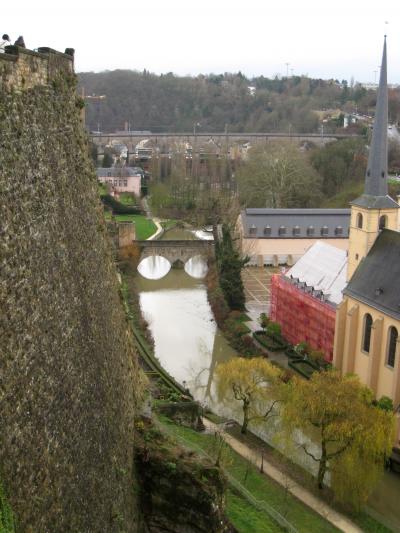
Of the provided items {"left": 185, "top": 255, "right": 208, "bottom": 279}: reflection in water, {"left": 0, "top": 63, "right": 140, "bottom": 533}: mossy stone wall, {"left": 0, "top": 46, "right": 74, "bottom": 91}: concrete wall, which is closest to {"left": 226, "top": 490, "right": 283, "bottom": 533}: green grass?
{"left": 0, "top": 63, "right": 140, "bottom": 533}: mossy stone wall

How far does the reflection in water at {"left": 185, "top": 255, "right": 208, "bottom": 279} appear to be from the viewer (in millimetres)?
44078

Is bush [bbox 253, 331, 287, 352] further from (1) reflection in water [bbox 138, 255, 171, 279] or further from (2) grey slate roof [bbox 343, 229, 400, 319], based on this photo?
(1) reflection in water [bbox 138, 255, 171, 279]

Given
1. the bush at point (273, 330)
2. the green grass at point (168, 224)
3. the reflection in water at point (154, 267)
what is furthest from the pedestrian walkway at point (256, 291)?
the green grass at point (168, 224)

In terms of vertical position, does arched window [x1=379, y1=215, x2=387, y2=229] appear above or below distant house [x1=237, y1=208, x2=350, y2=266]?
above

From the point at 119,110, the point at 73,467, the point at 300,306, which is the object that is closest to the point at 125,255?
the point at 300,306

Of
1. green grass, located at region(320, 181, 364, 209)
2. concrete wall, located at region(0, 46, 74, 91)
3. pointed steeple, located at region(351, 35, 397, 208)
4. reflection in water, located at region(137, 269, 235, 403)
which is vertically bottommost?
reflection in water, located at region(137, 269, 235, 403)

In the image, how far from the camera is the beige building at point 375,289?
23.0m

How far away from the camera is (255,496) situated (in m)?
16.9

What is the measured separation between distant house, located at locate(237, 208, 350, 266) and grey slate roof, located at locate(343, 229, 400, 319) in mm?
19430

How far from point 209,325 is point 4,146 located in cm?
2689

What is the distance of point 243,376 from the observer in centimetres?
2064

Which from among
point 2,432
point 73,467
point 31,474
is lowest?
point 73,467

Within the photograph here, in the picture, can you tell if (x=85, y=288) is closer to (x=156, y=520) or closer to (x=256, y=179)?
(x=156, y=520)

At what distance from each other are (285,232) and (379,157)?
1990 centimetres
